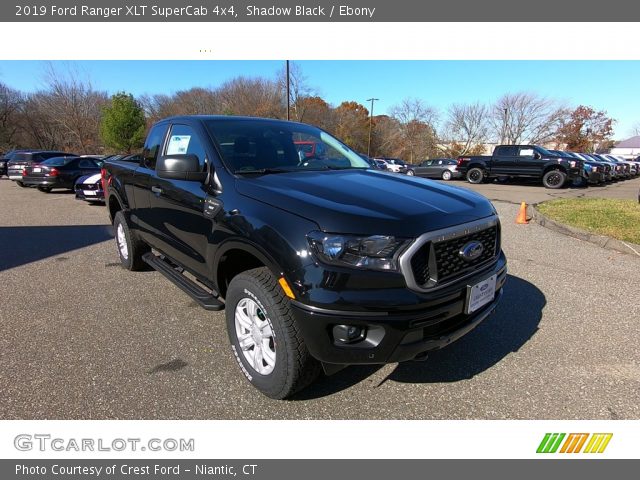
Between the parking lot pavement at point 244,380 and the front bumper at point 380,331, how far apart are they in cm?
56

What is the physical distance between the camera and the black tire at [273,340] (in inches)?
85.5

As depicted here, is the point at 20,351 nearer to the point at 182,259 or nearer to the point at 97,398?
the point at 97,398

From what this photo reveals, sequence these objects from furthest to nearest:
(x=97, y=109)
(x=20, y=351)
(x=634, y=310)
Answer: (x=97, y=109), (x=634, y=310), (x=20, y=351)

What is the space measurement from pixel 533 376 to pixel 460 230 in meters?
1.37

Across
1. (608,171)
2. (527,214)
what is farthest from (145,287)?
(608,171)

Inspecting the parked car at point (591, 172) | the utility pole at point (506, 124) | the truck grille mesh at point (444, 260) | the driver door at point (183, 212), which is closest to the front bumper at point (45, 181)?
the driver door at point (183, 212)

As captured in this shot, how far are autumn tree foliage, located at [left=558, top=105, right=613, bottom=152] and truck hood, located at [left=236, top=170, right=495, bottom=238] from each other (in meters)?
66.5

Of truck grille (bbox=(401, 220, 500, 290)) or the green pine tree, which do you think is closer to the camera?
truck grille (bbox=(401, 220, 500, 290))

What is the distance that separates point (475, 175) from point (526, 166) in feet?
9.85

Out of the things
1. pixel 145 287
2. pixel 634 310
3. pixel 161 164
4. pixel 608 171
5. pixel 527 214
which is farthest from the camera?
pixel 608 171

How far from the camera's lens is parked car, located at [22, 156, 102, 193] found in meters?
14.5

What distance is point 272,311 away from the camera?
220cm

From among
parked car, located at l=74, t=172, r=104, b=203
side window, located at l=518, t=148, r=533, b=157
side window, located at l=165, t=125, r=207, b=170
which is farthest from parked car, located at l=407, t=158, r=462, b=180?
side window, located at l=165, t=125, r=207, b=170

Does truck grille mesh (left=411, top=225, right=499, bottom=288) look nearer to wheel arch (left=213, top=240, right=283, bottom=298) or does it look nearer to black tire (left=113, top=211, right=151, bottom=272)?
wheel arch (left=213, top=240, right=283, bottom=298)
